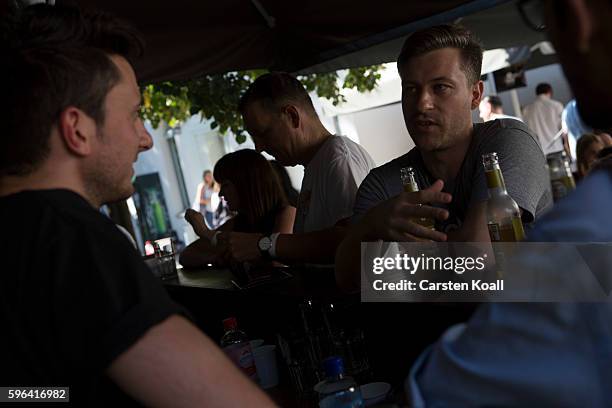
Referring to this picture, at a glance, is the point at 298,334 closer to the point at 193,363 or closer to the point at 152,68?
the point at 193,363

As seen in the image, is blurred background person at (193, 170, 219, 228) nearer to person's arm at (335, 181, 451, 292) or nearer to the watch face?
the watch face

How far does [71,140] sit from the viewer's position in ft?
4.06

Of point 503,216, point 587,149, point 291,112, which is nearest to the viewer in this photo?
point 503,216

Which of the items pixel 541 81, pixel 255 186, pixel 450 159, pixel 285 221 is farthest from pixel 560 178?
pixel 541 81

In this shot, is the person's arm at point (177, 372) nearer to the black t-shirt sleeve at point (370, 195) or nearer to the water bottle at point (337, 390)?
the water bottle at point (337, 390)

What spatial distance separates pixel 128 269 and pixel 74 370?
184mm

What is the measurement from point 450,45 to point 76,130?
148cm

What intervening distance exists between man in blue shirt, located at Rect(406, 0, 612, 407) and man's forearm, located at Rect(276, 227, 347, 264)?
188cm

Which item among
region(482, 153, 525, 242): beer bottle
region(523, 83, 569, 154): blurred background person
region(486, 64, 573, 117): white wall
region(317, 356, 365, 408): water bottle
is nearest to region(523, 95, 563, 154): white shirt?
region(523, 83, 569, 154): blurred background person

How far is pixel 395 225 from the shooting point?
184 cm

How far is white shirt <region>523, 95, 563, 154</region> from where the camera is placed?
8.34 meters

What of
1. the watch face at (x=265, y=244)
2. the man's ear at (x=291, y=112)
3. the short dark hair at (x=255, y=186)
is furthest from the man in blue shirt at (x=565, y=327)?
the short dark hair at (x=255, y=186)

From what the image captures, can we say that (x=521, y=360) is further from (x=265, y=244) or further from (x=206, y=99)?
(x=206, y=99)

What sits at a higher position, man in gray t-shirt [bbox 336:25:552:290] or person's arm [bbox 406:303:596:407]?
man in gray t-shirt [bbox 336:25:552:290]
